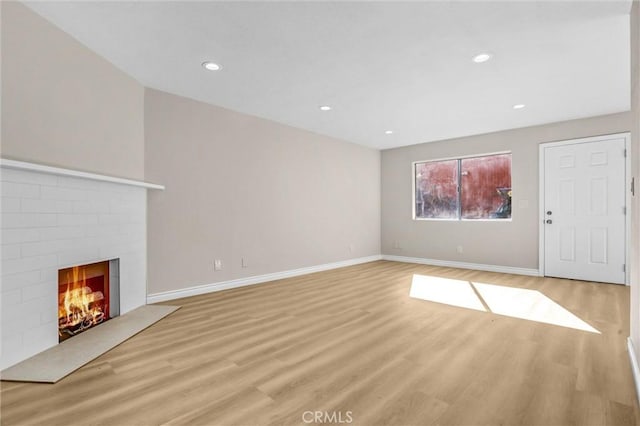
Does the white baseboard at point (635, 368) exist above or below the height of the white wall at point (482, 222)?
below

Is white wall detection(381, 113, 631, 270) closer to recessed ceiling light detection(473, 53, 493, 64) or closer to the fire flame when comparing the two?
recessed ceiling light detection(473, 53, 493, 64)

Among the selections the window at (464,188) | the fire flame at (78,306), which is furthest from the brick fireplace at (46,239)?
the window at (464,188)

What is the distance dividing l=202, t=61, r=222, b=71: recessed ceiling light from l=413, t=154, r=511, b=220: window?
4715 mm

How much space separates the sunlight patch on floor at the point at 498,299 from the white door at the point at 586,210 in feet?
4.46

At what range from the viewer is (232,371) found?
2.02m

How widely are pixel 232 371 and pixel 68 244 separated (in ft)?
5.71

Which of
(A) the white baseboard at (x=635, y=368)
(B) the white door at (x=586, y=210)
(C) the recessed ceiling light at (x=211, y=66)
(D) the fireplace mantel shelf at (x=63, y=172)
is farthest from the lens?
(B) the white door at (x=586, y=210)

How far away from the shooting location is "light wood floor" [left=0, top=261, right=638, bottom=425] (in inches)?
62.7

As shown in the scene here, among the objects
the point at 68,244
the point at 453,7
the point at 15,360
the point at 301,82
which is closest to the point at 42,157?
the point at 68,244

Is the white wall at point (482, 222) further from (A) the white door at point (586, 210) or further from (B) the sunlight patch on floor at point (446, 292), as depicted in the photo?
(B) the sunlight patch on floor at point (446, 292)

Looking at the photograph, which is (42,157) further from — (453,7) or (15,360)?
(453,7)

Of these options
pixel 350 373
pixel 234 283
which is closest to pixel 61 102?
pixel 234 283

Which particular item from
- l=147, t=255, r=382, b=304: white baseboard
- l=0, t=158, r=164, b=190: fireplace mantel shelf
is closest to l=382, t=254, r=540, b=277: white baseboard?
l=147, t=255, r=382, b=304: white baseboard

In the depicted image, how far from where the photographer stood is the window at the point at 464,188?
5.61 m
